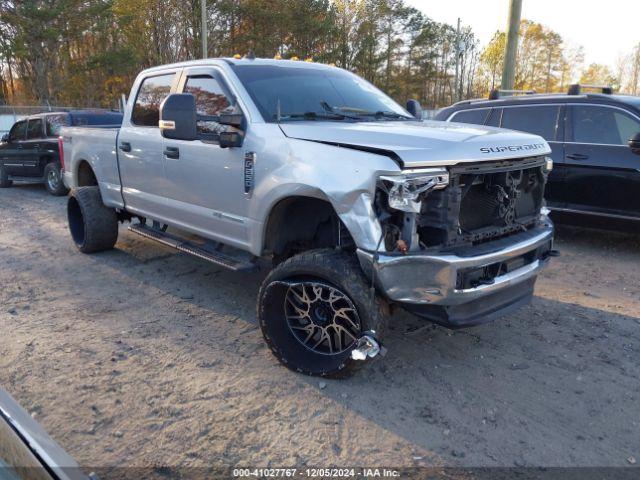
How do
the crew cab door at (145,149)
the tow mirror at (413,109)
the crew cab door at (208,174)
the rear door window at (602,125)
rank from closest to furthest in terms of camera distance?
the crew cab door at (208,174), the crew cab door at (145,149), the tow mirror at (413,109), the rear door window at (602,125)

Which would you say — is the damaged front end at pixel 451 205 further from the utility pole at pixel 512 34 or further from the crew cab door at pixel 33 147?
the crew cab door at pixel 33 147

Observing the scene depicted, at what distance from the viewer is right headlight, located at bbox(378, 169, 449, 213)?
295 cm

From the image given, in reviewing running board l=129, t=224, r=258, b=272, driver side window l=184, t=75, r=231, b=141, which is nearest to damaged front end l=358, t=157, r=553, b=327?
running board l=129, t=224, r=258, b=272

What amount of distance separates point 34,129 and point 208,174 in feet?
30.2

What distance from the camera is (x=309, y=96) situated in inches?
168

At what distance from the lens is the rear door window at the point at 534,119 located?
692 cm

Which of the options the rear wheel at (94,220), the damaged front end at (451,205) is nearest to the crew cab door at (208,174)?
the damaged front end at (451,205)

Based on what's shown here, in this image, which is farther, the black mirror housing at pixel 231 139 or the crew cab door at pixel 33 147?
the crew cab door at pixel 33 147

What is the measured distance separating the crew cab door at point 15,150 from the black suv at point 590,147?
10.5m

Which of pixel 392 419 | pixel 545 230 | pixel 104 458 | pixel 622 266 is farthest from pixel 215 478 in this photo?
pixel 622 266

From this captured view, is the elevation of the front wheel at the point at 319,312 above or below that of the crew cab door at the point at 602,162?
below

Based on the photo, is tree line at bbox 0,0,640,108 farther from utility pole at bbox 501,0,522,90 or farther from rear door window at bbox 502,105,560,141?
rear door window at bbox 502,105,560,141

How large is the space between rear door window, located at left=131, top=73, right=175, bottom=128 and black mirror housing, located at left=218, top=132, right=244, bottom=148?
1.39 m

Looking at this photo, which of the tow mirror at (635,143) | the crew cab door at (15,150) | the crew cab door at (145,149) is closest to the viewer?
the crew cab door at (145,149)
